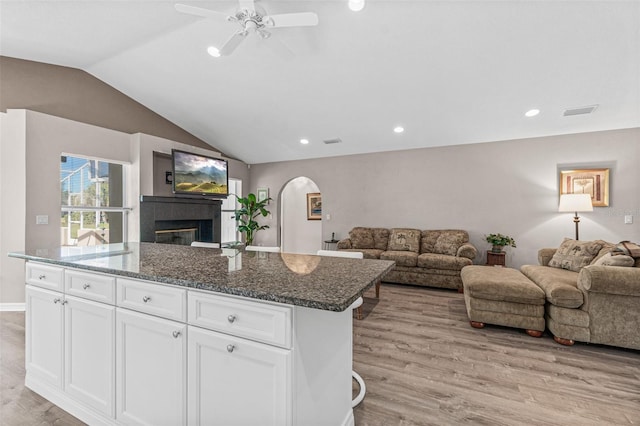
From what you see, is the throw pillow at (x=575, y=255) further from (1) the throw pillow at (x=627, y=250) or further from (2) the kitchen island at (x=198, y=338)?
(2) the kitchen island at (x=198, y=338)

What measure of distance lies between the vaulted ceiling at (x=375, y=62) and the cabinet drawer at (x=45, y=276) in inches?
103

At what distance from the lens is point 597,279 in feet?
8.28

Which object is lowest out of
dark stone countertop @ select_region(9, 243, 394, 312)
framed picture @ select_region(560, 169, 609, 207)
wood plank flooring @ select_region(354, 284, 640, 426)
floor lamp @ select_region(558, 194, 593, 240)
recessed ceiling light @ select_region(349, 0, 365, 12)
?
wood plank flooring @ select_region(354, 284, 640, 426)

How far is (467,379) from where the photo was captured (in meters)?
2.12

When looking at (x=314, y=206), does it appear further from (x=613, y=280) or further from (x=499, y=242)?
(x=613, y=280)

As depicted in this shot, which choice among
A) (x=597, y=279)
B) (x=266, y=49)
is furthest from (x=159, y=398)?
(x=266, y=49)

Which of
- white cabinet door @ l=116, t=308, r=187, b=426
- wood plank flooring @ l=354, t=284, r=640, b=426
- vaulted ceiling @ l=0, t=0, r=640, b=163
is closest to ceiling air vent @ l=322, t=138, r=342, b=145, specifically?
vaulted ceiling @ l=0, t=0, r=640, b=163

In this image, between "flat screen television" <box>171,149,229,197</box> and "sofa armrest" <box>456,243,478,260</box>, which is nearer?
"sofa armrest" <box>456,243,478,260</box>

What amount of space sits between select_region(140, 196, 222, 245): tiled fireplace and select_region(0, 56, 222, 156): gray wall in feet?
4.68

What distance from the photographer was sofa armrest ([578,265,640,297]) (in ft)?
8.06

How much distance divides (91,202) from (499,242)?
654 cm

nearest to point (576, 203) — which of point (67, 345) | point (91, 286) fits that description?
point (91, 286)

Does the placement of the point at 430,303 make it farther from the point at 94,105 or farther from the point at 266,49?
the point at 94,105

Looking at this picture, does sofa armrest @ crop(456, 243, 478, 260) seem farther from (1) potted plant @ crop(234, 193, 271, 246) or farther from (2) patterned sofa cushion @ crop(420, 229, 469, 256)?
(1) potted plant @ crop(234, 193, 271, 246)
